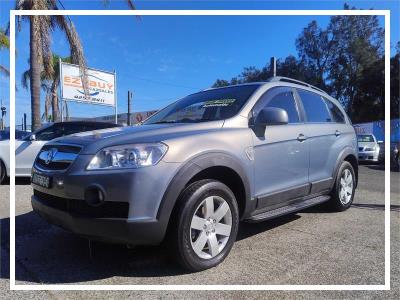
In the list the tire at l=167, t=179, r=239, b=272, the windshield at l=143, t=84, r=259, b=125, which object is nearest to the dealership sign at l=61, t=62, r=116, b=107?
the windshield at l=143, t=84, r=259, b=125

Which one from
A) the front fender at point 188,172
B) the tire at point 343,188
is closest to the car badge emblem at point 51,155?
the front fender at point 188,172

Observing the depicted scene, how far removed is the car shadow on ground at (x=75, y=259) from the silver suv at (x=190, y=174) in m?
0.37

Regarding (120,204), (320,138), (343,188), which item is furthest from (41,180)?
(343,188)

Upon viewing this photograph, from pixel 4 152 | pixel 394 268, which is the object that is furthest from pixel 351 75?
pixel 394 268

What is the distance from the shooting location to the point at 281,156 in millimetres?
4223

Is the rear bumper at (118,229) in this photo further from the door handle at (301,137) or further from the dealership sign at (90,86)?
the dealership sign at (90,86)

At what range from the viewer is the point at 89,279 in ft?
10.6

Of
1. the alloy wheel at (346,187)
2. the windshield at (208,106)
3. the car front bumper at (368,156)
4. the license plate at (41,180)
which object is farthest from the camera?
the car front bumper at (368,156)

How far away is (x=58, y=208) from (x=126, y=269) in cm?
77

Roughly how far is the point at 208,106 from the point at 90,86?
19.4 m

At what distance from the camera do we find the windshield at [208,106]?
412cm

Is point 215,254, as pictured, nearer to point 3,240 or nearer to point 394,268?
point 394,268

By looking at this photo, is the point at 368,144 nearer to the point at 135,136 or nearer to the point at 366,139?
the point at 366,139

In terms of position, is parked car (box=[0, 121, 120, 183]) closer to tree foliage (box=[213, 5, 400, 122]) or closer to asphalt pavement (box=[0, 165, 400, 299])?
asphalt pavement (box=[0, 165, 400, 299])
